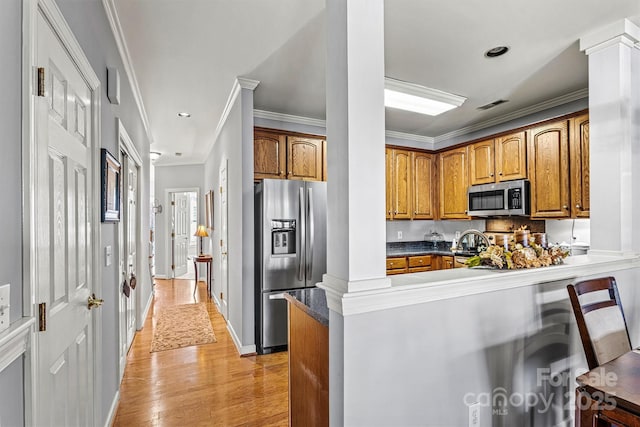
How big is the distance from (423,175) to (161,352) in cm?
399

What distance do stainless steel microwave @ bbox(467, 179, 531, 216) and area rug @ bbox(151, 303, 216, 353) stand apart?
11.5 ft

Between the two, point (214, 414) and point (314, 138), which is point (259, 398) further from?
point (314, 138)

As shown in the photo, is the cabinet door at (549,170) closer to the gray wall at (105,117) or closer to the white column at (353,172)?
the white column at (353,172)

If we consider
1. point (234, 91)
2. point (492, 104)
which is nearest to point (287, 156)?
point (234, 91)

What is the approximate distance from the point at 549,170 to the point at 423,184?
66.1 inches

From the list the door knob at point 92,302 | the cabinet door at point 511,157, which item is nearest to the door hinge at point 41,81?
the door knob at point 92,302

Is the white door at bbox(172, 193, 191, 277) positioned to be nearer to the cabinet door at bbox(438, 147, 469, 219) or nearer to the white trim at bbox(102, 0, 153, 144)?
the white trim at bbox(102, 0, 153, 144)

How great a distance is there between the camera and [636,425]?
1021 millimetres

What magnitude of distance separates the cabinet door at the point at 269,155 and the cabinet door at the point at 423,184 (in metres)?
2.02

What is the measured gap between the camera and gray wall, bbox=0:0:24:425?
0.92 meters

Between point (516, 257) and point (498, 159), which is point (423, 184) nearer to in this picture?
point (498, 159)

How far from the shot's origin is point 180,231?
827 centimetres

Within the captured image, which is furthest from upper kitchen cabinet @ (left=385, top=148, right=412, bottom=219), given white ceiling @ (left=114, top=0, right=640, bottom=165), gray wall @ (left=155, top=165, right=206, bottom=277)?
gray wall @ (left=155, top=165, right=206, bottom=277)

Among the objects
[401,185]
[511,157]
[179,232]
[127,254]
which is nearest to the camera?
[127,254]
